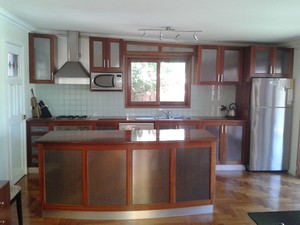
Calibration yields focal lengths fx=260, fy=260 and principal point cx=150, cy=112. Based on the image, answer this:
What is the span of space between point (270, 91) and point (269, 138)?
0.85 m

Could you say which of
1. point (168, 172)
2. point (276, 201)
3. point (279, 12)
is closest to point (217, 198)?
point (276, 201)

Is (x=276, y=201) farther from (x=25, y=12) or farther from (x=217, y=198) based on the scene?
(x=25, y=12)

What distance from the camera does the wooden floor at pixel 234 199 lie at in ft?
9.61

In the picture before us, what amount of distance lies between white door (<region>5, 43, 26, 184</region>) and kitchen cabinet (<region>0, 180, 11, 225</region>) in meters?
1.64

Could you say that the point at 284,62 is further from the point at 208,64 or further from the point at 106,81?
the point at 106,81

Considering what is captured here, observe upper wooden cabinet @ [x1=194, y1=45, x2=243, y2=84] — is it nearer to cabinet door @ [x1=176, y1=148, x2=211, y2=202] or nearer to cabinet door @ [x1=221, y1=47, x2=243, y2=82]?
cabinet door @ [x1=221, y1=47, x2=243, y2=82]

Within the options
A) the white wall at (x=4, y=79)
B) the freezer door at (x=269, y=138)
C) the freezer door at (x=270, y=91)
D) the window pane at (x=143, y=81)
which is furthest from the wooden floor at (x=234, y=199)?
the window pane at (x=143, y=81)

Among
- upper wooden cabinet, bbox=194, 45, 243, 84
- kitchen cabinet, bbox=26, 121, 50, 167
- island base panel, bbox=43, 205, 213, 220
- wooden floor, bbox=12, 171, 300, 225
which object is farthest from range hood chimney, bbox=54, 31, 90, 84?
island base panel, bbox=43, 205, 213, 220

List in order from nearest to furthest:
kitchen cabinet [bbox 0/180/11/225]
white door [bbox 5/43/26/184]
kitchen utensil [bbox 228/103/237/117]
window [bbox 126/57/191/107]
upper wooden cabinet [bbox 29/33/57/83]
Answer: kitchen cabinet [bbox 0/180/11/225], white door [bbox 5/43/26/184], upper wooden cabinet [bbox 29/33/57/83], kitchen utensil [bbox 228/103/237/117], window [bbox 126/57/191/107]

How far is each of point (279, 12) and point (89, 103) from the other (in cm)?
349

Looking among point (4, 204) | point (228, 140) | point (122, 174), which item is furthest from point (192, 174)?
point (228, 140)

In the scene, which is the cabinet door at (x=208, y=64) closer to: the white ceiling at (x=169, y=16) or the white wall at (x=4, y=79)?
the white ceiling at (x=169, y=16)

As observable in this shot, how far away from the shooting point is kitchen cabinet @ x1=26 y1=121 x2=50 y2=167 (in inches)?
172

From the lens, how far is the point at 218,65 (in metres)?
4.95
